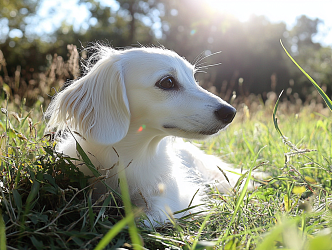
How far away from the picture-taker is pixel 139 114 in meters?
1.92

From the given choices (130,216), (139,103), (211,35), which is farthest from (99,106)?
(211,35)

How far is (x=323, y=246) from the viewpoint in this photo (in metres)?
0.64

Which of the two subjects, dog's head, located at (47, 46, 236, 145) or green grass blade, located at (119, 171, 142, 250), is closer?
green grass blade, located at (119, 171, 142, 250)

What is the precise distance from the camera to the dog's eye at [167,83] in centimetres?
188

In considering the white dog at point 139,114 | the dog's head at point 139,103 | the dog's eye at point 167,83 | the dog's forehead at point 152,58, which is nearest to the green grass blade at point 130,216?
the white dog at point 139,114

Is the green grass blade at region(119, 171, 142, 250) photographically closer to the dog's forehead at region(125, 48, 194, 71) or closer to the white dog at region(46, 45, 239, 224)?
the white dog at region(46, 45, 239, 224)

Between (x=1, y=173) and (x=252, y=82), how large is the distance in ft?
72.0

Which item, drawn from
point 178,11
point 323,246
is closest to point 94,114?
point 323,246

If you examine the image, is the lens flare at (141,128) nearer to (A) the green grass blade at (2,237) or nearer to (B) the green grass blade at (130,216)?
(B) the green grass blade at (130,216)

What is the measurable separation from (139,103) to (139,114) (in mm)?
74

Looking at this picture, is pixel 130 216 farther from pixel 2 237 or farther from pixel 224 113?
pixel 224 113

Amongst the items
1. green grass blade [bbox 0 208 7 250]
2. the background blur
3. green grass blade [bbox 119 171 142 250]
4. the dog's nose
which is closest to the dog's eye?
the dog's nose

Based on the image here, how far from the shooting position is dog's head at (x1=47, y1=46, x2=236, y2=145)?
1817 mm

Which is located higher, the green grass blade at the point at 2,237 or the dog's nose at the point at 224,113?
the dog's nose at the point at 224,113
